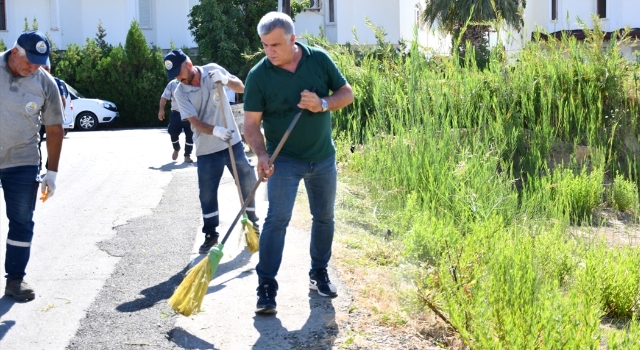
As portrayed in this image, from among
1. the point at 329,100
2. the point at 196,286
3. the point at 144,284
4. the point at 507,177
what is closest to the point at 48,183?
the point at 144,284

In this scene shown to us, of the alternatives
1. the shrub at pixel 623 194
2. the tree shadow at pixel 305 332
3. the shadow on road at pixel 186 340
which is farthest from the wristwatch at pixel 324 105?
the shrub at pixel 623 194

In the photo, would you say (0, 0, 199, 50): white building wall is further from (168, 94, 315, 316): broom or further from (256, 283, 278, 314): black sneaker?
(256, 283, 278, 314): black sneaker

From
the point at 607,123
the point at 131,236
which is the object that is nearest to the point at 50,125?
the point at 131,236

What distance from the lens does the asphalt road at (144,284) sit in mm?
5344

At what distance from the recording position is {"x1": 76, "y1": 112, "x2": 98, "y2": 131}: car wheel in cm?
2897

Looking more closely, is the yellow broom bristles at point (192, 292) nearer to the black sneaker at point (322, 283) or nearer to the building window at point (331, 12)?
the black sneaker at point (322, 283)

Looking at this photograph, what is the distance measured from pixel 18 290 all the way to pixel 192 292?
4.78 feet

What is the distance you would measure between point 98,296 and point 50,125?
1.25 meters

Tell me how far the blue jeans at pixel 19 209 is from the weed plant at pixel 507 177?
105 inches

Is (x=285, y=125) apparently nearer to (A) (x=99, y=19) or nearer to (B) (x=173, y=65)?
(B) (x=173, y=65)

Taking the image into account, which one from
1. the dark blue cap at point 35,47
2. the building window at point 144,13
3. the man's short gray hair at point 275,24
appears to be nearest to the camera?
the man's short gray hair at point 275,24

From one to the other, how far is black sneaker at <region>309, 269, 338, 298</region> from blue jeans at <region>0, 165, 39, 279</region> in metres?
2.01

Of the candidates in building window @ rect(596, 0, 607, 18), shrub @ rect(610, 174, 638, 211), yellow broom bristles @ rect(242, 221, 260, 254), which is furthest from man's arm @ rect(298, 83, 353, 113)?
building window @ rect(596, 0, 607, 18)

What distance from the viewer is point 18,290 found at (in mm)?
6160
